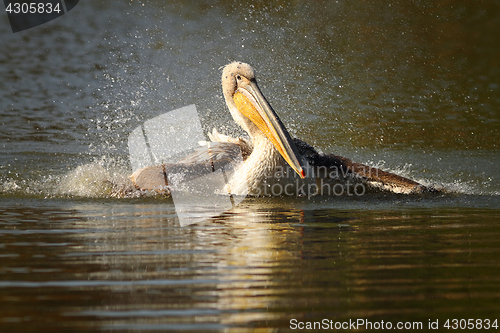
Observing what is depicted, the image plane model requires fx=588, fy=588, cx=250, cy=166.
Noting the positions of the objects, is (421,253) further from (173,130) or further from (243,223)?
(173,130)

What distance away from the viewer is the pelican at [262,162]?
5984 mm

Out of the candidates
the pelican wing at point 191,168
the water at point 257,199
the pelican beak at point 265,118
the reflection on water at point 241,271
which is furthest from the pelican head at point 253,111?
the reflection on water at point 241,271

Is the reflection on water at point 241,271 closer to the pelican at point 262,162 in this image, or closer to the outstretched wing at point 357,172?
the pelican at point 262,162

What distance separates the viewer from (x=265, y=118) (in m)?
5.98

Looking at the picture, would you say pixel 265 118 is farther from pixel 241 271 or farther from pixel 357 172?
pixel 241 271

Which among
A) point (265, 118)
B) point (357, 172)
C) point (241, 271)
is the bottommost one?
point (241, 271)

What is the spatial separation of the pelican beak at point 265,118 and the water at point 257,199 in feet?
1.57

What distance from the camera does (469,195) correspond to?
6340 millimetres

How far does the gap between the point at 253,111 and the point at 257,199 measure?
93cm

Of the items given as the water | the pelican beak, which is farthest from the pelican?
the water

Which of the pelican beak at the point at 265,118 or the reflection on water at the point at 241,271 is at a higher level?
the pelican beak at the point at 265,118

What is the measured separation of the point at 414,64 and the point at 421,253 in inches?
471

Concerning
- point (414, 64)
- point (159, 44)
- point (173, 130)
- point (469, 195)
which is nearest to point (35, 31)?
point (159, 44)

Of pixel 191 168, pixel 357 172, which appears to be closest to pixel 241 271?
pixel 191 168
